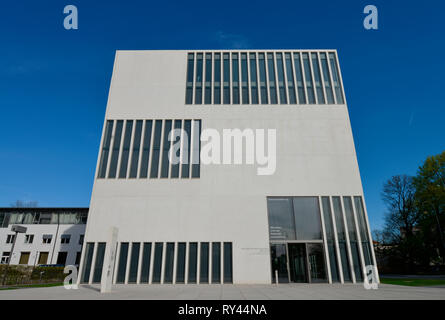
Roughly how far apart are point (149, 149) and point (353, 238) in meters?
18.5

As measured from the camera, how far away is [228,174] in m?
20.0

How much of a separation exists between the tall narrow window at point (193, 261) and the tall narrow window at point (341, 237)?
442 inches

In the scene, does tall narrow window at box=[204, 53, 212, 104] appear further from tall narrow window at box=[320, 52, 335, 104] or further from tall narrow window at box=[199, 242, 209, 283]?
tall narrow window at box=[199, 242, 209, 283]

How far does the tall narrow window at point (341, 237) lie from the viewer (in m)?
17.5

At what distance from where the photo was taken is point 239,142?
815 inches

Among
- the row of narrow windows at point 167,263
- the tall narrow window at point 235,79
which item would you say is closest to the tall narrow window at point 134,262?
the row of narrow windows at point 167,263

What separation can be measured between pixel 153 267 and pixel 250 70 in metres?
19.9

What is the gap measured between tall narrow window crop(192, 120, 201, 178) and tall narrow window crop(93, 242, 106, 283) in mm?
9075

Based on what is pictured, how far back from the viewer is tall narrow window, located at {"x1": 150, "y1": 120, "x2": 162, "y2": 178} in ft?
65.9

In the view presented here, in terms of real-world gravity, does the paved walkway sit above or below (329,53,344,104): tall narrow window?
below

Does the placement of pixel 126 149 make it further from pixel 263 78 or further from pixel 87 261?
pixel 263 78

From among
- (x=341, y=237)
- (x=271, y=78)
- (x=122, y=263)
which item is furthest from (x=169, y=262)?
(x=271, y=78)

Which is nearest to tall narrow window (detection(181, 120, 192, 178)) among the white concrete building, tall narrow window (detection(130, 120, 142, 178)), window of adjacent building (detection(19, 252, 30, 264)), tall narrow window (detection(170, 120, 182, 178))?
tall narrow window (detection(170, 120, 182, 178))
